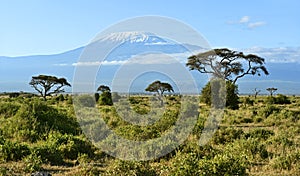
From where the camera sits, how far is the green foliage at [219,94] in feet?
99.8

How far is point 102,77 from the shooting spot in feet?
41.0

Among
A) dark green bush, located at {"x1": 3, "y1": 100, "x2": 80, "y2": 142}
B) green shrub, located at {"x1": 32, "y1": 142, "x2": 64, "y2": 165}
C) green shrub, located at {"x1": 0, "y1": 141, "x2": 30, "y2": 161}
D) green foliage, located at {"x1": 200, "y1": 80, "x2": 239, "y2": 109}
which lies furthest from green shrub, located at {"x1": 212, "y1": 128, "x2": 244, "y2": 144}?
green foliage, located at {"x1": 200, "y1": 80, "x2": 239, "y2": 109}

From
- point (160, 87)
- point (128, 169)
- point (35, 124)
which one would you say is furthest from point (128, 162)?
point (160, 87)

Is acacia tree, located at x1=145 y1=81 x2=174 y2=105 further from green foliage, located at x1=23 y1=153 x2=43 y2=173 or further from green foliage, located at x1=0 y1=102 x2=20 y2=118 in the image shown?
green foliage, located at x1=23 y1=153 x2=43 y2=173

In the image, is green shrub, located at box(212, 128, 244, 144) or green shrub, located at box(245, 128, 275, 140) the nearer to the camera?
green shrub, located at box(212, 128, 244, 144)

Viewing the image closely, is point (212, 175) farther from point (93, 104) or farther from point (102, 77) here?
point (93, 104)

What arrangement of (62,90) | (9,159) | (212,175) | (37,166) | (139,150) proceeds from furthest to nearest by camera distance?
(62,90) → (139,150) → (9,159) → (37,166) → (212,175)

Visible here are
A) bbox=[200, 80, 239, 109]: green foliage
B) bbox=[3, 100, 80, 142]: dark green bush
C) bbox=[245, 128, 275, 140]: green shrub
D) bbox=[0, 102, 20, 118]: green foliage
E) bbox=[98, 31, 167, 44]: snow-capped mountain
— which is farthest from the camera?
bbox=[200, 80, 239, 109]: green foliage

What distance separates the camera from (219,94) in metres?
31.0

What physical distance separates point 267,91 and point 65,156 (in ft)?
199

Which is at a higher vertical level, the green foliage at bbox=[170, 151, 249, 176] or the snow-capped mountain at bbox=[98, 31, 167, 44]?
the snow-capped mountain at bbox=[98, 31, 167, 44]

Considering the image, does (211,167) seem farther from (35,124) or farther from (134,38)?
(134,38)

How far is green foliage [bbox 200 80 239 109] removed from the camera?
99.8ft

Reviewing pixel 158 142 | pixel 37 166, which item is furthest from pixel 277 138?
pixel 37 166
